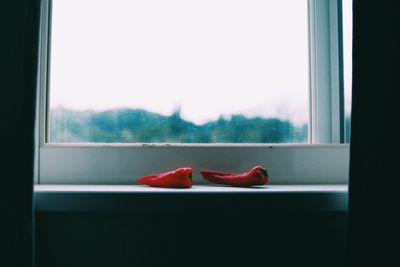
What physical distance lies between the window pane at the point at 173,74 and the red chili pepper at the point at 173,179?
5.7 inches

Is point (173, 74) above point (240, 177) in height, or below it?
above

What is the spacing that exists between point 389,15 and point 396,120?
201 millimetres

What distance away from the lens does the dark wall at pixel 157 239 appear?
0.91 meters

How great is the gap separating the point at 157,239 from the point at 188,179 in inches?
6.0

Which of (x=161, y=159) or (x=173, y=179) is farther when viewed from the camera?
(x=161, y=159)

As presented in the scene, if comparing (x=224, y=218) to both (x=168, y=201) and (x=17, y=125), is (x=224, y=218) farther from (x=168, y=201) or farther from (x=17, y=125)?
(x=17, y=125)

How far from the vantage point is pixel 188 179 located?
0.99 metres

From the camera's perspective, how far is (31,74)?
818 mm

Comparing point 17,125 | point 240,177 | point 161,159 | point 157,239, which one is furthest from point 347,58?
point 17,125

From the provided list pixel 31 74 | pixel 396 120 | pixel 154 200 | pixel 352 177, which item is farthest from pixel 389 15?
pixel 31 74

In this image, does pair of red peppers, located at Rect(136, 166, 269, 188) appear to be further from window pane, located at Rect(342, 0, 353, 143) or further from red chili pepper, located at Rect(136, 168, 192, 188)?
window pane, located at Rect(342, 0, 353, 143)

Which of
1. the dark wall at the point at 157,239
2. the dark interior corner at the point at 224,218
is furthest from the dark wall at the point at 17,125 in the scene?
the dark wall at the point at 157,239

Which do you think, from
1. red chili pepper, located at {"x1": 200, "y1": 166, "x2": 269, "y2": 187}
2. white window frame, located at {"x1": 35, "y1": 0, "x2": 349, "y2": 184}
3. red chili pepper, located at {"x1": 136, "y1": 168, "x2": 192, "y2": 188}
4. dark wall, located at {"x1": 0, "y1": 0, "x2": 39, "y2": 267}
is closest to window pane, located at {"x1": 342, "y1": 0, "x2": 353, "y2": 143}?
white window frame, located at {"x1": 35, "y1": 0, "x2": 349, "y2": 184}

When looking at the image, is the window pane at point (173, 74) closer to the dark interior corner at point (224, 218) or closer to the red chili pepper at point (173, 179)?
the red chili pepper at point (173, 179)
